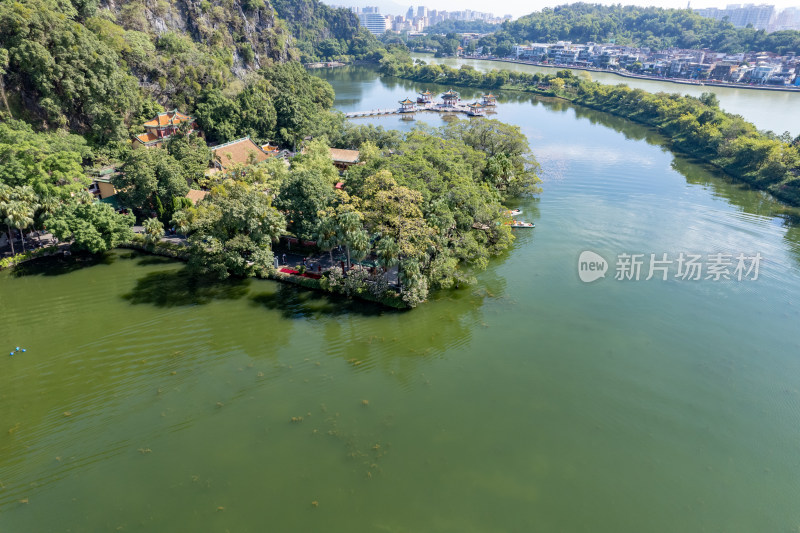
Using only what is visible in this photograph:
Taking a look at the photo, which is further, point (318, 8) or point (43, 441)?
point (318, 8)

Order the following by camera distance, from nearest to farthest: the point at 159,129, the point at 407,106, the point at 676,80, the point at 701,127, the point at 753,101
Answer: the point at 159,129, the point at 701,127, the point at 407,106, the point at 753,101, the point at 676,80

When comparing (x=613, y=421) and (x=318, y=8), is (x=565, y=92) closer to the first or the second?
(x=613, y=421)

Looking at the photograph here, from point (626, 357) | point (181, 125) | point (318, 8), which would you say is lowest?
point (626, 357)

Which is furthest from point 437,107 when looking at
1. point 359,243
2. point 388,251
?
point 388,251

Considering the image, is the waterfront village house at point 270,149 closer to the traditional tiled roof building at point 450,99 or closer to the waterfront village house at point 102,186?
the waterfront village house at point 102,186

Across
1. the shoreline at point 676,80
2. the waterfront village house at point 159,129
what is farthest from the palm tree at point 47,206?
the shoreline at point 676,80

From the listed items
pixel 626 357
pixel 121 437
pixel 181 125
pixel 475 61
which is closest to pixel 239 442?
pixel 121 437

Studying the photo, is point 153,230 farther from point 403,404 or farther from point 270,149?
point 403,404

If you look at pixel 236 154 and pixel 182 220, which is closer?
pixel 182 220
